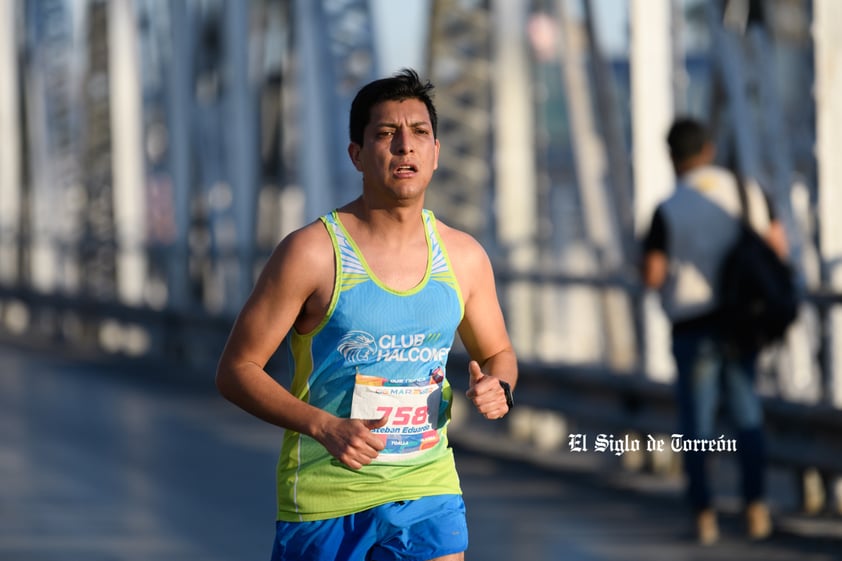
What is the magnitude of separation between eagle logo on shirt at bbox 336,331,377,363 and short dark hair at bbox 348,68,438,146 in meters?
0.42

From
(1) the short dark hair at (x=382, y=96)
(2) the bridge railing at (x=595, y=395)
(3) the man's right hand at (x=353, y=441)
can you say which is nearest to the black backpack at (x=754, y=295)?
(2) the bridge railing at (x=595, y=395)

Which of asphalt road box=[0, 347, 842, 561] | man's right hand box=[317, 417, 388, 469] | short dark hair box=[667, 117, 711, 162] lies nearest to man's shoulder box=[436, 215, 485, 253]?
man's right hand box=[317, 417, 388, 469]

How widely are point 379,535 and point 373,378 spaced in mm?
370

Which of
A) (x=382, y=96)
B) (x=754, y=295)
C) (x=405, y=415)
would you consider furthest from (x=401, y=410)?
(x=754, y=295)

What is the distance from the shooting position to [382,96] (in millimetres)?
4715

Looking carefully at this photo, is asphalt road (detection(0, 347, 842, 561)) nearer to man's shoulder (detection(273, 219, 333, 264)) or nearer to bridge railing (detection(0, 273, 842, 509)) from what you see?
bridge railing (detection(0, 273, 842, 509))

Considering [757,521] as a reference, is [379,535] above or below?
above

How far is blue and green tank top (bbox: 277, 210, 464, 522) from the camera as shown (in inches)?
186

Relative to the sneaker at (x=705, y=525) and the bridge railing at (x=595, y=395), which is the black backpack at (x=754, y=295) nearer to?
A: the bridge railing at (x=595, y=395)

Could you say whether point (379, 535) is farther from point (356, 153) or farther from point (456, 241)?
point (356, 153)

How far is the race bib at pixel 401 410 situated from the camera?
4.73 metres

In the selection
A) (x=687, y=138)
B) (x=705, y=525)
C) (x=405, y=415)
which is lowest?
(x=705, y=525)

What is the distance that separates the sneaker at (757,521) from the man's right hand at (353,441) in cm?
463

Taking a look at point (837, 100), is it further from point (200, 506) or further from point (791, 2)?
point (200, 506)
